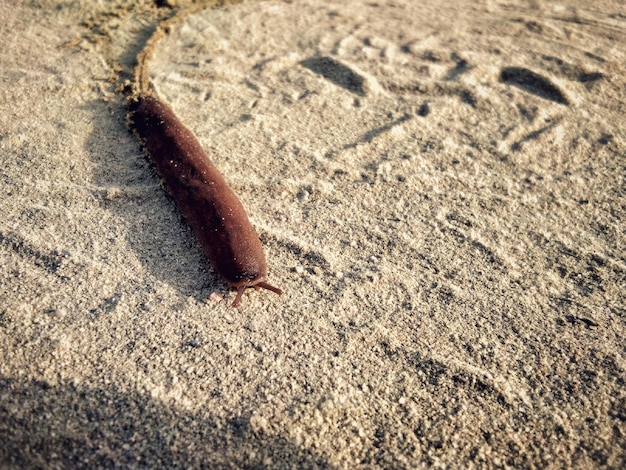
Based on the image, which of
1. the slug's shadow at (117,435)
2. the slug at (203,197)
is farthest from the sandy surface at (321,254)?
the slug at (203,197)

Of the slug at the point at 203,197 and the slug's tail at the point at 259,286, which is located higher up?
the slug at the point at 203,197

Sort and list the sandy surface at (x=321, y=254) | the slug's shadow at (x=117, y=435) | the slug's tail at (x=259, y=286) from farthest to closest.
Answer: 1. the slug's tail at (x=259, y=286)
2. the sandy surface at (x=321, y=254)
3. the slug's shadow at (x=117, y=435)

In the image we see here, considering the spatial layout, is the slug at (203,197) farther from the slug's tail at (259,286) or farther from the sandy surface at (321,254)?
the sandy surface at (321,254)

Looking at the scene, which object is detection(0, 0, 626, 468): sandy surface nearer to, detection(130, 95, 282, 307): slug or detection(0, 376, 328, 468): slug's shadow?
detection(0, 376, 328, 468): slug's shadow

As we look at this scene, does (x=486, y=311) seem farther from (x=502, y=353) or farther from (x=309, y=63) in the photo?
(x=309, y=63)

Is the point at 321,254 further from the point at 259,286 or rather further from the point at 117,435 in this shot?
the point at 117,435

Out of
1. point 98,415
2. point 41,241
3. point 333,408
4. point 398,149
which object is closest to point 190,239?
point 41,241

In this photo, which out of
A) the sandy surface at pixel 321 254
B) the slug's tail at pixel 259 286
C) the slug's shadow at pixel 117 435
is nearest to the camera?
the slug's shadow at pixel 117 435
